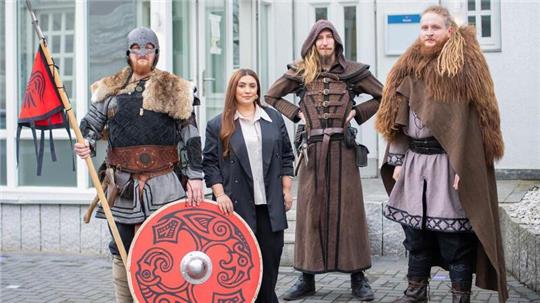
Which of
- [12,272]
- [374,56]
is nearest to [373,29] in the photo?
[374,56]

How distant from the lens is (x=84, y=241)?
9.05 meters

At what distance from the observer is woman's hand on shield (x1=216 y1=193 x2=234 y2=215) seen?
18.3 ft

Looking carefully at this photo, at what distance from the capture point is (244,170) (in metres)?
5.89

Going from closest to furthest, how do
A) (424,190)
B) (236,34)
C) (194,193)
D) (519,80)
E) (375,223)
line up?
(194,193) < (424,190) < (375,223) < (519,80) < (236,34)

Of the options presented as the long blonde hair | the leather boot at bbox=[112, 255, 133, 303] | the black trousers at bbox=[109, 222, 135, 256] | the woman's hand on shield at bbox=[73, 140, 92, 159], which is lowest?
the leather boot at bbox=[112, 255, 133, 303]

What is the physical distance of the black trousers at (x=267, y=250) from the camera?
5.88 m

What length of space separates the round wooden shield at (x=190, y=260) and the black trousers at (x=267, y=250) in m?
0.40

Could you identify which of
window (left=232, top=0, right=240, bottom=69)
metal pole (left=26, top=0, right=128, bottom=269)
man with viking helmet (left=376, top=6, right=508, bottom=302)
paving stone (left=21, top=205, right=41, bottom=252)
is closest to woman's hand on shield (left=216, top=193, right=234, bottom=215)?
metal pole (left=26, top=0, right=128, bottom=269)

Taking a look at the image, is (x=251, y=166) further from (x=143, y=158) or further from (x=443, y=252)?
(x=443, y=252)

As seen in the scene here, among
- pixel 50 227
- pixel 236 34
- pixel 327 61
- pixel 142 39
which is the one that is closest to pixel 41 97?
pixel 142 39

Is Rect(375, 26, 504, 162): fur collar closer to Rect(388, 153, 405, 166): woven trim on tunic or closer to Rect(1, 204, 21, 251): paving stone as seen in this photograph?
Rect(388, 153, 405, 166): woven trim on tunic

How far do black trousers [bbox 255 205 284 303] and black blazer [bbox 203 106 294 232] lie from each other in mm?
67

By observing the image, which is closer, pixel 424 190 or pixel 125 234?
pixel 125 234

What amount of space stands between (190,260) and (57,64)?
176 inches
